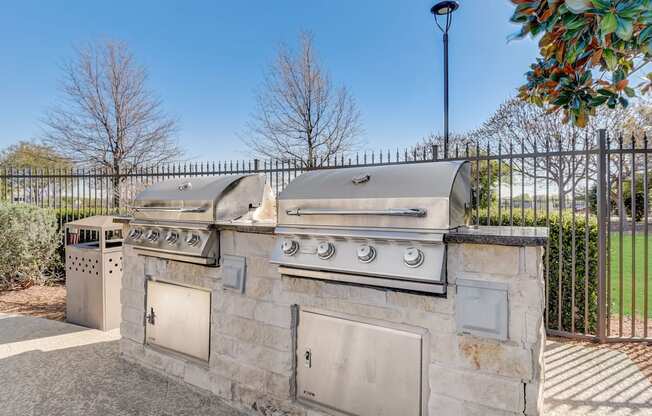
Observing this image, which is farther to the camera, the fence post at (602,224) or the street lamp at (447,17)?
the street lamp at (447,17)

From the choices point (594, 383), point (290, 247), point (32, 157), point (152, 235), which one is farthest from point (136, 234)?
point (32, 157)

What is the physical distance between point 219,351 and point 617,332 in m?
4.66

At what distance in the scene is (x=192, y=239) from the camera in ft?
8.36

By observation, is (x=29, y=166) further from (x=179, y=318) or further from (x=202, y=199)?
(x=202, y=199)

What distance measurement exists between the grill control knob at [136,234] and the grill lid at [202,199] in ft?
0.37

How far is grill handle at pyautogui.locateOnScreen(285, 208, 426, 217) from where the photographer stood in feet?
5.40

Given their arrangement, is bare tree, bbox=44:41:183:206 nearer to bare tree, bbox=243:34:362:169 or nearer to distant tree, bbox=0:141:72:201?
distant tree, bbox=0:141:72:201

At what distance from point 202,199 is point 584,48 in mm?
2423

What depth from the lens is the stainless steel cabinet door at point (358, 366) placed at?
1.81m

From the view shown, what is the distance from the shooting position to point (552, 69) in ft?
6.49

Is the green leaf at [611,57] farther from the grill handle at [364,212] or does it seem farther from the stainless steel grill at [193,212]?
the stainless steel grill at [193,212]

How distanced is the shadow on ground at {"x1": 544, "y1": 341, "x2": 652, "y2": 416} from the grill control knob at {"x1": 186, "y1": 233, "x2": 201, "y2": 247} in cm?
288

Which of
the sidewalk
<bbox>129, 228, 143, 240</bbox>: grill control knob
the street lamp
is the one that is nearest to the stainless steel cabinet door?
the sidewalk

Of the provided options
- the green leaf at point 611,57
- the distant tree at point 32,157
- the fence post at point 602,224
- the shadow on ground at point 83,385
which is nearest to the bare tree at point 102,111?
the distant tree at point 32,157
